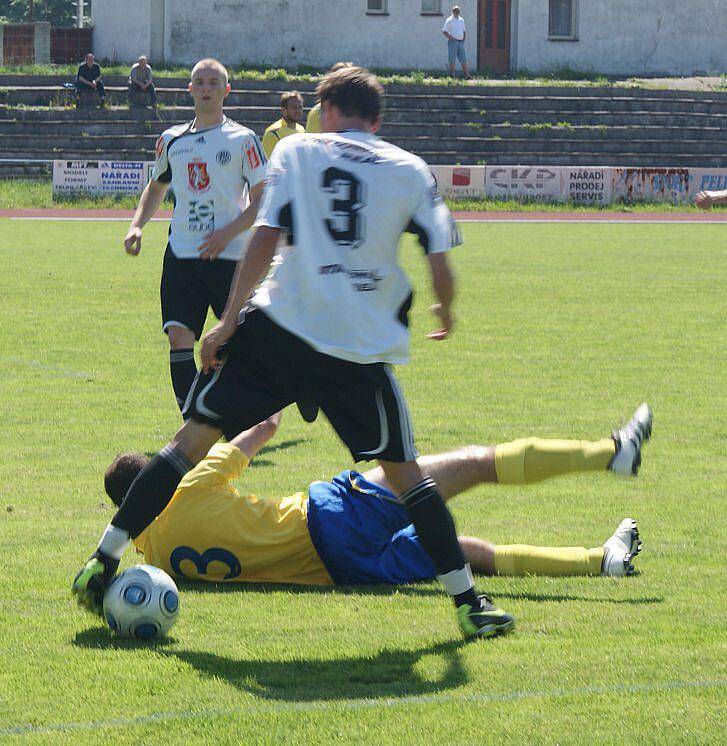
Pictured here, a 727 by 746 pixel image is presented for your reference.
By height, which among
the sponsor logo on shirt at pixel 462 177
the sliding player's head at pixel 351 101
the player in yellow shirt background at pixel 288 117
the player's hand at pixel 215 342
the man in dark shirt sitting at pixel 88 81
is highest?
the man in dark shirt sitting at pixel 88 81

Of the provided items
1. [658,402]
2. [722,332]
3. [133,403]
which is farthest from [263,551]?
[722,332]

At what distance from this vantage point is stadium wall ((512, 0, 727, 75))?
49625 millimetres

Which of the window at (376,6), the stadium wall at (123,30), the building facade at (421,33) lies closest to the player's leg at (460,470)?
the building facade at (421,33)

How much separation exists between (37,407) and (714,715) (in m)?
6.35

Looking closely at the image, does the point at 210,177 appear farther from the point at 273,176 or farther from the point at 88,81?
the point at 88,81

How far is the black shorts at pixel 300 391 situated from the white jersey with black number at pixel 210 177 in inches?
109

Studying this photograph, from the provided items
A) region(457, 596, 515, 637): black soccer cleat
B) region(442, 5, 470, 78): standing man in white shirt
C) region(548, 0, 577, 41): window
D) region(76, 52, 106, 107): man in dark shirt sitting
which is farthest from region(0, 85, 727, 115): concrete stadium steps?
region(457, 596, 515, 637): black soccer cleat

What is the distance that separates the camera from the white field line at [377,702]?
12.3 feet

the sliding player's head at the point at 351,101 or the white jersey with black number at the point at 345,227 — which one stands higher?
the sliding player's head at the point at 351,101

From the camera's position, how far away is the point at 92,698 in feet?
12.9

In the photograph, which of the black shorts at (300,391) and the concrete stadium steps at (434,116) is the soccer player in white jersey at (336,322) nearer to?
the black shorts at (300,391)

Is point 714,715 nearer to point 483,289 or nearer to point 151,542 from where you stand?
point 151,542

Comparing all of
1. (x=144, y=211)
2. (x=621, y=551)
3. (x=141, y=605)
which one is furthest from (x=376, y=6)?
(x=141, y=605)

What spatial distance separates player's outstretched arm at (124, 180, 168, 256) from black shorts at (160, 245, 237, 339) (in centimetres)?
22
